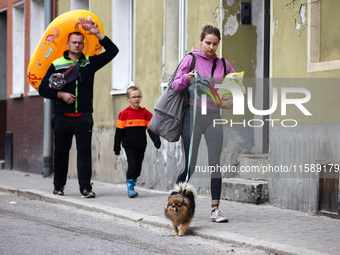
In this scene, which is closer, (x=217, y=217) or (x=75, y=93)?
(x=217, y=217)

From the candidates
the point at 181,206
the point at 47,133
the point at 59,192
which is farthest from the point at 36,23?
the point at 181,206

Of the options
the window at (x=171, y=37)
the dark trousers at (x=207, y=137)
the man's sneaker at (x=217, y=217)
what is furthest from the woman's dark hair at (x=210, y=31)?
the window at (x=171, y=37)

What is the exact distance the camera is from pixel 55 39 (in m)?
11.2

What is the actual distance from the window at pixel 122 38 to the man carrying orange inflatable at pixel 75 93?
11.4ft

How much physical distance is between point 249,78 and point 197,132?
3478mm

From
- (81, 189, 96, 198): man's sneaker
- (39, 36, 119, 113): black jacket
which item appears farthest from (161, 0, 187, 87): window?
(81, 189, 96, 198): man's sneaker

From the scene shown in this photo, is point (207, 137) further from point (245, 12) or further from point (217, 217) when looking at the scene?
point (245, 12)

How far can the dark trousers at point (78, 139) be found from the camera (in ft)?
36.1

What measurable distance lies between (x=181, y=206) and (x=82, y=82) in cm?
400

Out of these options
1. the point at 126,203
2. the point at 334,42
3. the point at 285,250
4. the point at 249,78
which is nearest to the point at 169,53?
the point at 249,78

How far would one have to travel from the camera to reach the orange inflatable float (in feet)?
36.7

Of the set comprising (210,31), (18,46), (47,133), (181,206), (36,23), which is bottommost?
(181,206)

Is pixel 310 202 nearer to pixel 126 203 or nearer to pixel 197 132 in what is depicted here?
pixel 197 132

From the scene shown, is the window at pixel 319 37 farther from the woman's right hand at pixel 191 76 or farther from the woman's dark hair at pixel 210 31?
the woman's right hand at pixel 191 76
